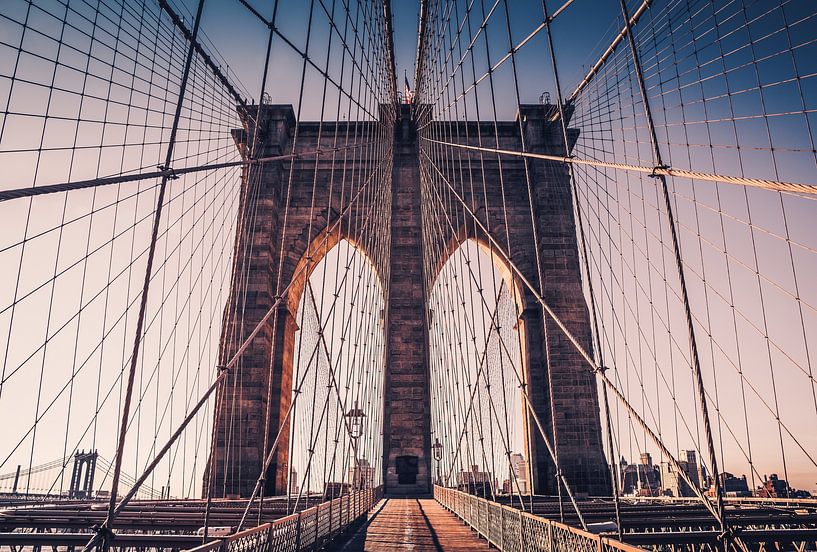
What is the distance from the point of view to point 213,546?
271cm

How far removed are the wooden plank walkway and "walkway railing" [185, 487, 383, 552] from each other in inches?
9.9

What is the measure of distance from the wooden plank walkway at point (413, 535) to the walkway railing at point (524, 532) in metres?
0.20

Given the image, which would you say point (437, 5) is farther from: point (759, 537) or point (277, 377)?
point (759, 537)

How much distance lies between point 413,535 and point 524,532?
2.53 meters

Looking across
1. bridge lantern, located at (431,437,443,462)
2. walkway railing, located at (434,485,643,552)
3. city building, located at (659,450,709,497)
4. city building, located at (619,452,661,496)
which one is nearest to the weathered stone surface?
bridge lantern, located at (431,437,443,462)

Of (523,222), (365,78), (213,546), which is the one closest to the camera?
(213,546)

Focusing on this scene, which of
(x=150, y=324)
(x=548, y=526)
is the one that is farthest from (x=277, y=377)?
(x=548, y=526)

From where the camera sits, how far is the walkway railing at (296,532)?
3.11m

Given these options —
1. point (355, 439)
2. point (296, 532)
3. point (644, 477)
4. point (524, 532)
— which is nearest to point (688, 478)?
point (524, 532)

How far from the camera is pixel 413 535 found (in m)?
6.64

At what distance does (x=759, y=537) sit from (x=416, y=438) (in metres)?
12.9

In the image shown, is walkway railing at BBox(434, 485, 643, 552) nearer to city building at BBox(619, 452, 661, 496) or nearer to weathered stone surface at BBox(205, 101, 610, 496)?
city building at BBox(619, 452, 661, 496)

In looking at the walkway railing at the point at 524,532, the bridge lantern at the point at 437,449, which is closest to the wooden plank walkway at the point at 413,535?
the walkway railing at the point at 524,532

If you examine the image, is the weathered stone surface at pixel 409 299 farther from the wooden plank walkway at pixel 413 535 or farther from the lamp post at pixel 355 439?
the wooden plank walkway at pixel 413 535
